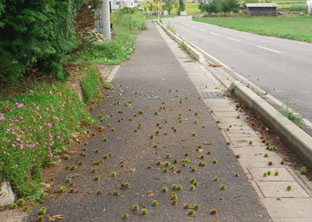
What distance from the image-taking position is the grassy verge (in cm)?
389

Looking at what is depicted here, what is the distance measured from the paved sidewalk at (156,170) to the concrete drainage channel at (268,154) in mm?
139

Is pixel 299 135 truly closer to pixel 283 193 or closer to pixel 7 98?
pixel 283 193

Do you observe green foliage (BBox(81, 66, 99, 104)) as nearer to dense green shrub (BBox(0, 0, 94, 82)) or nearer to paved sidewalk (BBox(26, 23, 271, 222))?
paved sidewalk (BBox(26, 23, 271, 222))

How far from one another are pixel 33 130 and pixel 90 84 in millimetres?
3236

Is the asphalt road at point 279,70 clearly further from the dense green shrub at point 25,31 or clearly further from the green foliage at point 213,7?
the green foliage at point 213,7

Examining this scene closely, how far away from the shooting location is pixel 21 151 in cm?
402

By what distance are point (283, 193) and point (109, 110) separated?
4315mm

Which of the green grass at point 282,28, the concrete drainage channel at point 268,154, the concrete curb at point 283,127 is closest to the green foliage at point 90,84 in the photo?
the concrete drainage channel at point 268,154

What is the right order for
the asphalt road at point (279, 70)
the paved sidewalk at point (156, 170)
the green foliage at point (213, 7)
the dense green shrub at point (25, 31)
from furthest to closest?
the green foliage at point (213, 7), the asphalt road at point (279, 70), the dense green shrub at point (25, 31), the paved sidewalk at point (156, 170)

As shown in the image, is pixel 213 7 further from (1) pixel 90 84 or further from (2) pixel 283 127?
(2) pixel 283 127

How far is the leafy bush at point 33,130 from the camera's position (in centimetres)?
387

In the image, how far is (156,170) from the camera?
4711 millimetres

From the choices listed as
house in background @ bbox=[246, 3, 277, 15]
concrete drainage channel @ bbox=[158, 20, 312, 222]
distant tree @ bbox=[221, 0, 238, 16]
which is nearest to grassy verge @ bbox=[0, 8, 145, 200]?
concrete drainage channel @ bbox=[158, 20, 312, 222]

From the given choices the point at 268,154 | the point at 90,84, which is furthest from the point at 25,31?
the point at 268,154
